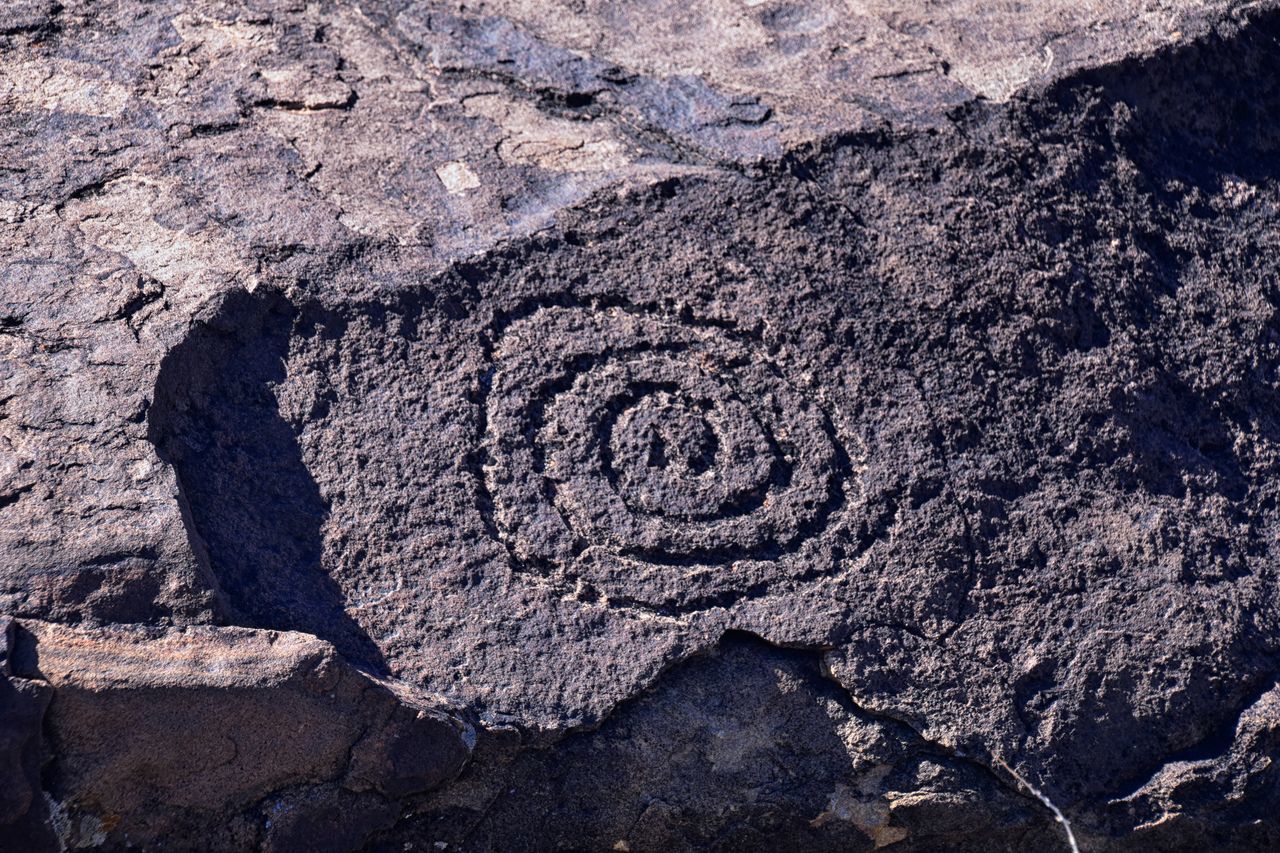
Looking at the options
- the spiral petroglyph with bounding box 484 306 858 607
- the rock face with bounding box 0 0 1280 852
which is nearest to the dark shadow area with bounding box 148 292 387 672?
the rock face with bounding box 0 0 1280 852

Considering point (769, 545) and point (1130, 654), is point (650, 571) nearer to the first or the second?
point (769, 545)

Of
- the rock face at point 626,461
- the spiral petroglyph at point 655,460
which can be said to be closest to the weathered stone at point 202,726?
the rock face at point 626,461

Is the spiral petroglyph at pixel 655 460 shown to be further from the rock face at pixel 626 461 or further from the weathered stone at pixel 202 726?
the weathered stone at pixel 202 726

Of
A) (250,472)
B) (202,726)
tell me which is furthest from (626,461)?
(202,726)

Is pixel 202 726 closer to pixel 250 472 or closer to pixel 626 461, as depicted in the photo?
pixel 250 472

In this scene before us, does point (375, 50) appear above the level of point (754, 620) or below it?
above

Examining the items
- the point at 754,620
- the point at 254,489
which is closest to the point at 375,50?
the point at 254,489
